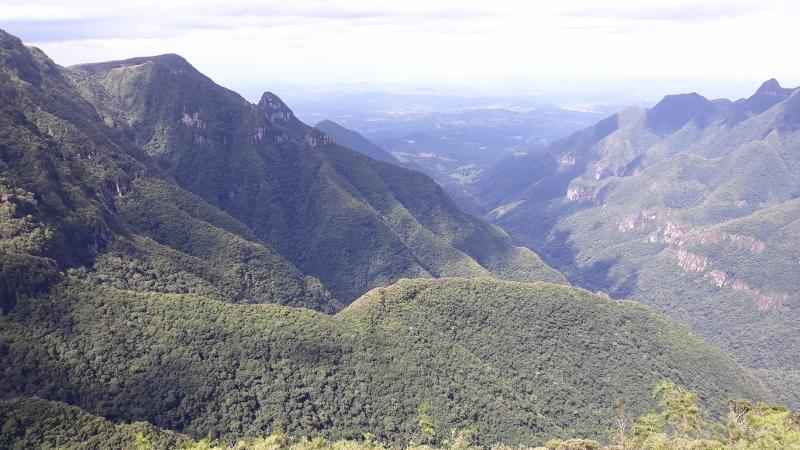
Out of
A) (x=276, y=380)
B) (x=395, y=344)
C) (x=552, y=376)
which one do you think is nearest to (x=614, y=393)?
(x=552, y=376)

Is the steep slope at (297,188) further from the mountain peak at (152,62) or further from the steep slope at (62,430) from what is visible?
the steep slope at (62,430)

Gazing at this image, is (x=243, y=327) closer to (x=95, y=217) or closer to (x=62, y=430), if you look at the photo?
(x=62, y=430)

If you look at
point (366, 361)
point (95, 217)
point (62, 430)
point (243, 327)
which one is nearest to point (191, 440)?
point (62, 430)

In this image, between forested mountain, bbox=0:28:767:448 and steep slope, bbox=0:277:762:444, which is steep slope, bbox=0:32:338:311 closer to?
forested mountain, bbox=0:28:767:448

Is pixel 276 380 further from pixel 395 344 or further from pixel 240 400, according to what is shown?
pixel 395 344

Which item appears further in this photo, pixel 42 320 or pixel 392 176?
pixel 392 176

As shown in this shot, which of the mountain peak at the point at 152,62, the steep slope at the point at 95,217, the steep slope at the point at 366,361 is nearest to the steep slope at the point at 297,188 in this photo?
the mountain peak at the point at 152,62

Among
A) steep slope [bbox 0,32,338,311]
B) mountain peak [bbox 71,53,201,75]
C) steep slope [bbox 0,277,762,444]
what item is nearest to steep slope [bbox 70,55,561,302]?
mountain peak [bbox 71,53,201,75]
